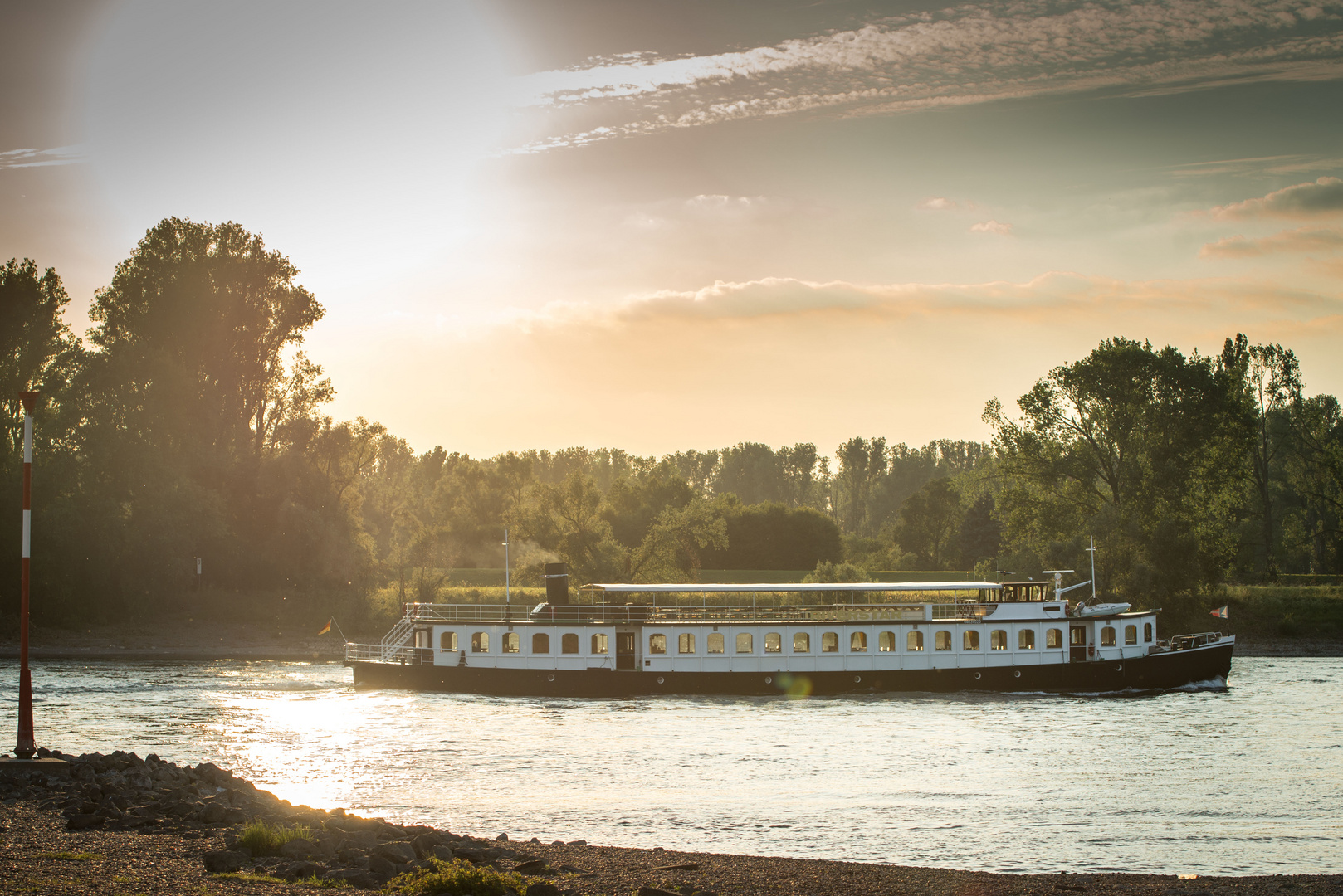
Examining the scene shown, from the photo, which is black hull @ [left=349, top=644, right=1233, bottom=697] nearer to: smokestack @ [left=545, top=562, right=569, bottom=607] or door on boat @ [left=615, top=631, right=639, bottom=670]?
door on boat @ [left=615, top=631, right=639, bottom=670]

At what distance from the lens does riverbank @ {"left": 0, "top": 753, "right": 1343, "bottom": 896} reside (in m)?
15.3

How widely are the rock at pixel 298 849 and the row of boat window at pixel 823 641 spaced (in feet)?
97.3

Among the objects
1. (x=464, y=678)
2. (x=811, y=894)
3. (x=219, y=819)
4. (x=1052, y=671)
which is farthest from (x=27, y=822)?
(x=1052, y=671)

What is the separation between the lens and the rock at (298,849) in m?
17.0

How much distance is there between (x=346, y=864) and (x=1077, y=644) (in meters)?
37.7

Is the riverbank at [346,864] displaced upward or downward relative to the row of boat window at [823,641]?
downward

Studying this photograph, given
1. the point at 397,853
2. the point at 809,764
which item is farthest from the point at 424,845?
the point at 809,764

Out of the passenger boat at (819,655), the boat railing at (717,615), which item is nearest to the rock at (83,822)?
the boat railing at (717,615)

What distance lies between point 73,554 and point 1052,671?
5447 centimetres

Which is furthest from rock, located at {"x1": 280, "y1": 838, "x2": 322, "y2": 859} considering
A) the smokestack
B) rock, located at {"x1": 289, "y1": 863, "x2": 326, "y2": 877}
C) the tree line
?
the tree line

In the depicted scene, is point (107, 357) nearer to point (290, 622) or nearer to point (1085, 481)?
point (290, 622)

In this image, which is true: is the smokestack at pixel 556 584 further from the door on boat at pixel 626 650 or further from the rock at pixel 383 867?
the rock at pixel 383 867

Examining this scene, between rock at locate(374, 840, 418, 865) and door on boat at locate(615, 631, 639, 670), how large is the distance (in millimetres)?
29473

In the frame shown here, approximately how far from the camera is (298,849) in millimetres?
17125
